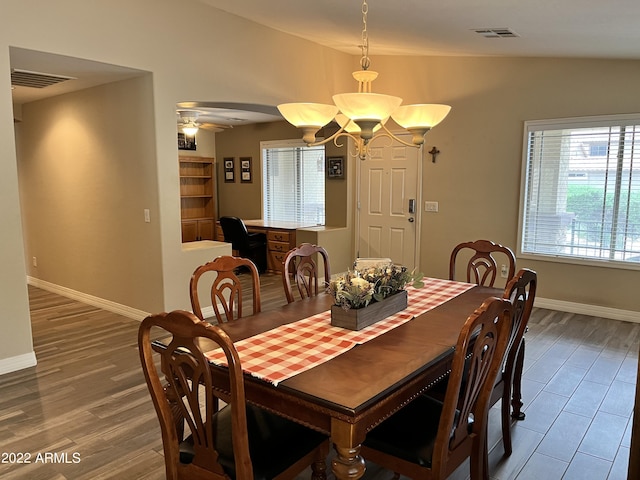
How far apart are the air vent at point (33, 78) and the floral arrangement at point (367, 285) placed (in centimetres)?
364

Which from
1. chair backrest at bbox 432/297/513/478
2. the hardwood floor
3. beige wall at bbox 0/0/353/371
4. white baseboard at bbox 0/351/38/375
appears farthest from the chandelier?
white baseboard at bbox 0/351/38/375

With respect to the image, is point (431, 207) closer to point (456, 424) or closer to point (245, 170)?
point (245, 170)

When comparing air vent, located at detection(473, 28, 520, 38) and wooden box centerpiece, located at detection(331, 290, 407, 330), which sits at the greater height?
air vent, located at detection(473, 28, 520, 38)

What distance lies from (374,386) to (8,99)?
3.32m

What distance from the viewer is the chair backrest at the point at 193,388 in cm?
147

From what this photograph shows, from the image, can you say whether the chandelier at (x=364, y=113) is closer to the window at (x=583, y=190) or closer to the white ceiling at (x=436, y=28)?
the white ceiling at (x=436, y=28)

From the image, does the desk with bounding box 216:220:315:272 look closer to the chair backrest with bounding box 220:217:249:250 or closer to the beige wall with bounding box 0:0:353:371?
the chair backrest with bounding box 220:217:249:250

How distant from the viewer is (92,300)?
5.37 m

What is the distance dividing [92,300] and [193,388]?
432 cm

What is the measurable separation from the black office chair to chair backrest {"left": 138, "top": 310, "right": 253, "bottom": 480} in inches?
205

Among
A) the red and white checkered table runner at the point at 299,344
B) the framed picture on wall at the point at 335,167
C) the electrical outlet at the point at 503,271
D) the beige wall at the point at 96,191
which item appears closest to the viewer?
the red and white checkered table runner at the point at 299,344

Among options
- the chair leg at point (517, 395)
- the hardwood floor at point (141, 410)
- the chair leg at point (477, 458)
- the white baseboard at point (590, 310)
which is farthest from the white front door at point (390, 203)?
the chair leg at point (477, 458)

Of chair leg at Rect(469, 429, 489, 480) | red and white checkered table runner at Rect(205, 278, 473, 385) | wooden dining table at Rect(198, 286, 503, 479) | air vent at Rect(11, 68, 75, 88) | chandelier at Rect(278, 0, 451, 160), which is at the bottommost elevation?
chair leg at Rect(469, 429, 489, 480)

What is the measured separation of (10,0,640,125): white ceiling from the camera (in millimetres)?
3201
